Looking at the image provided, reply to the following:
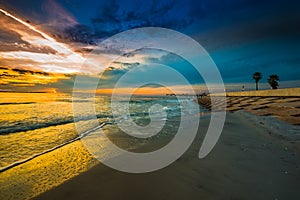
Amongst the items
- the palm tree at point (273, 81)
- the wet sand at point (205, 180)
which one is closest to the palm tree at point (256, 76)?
the palm tree at point (273, 81)

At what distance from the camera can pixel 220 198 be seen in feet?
8.50

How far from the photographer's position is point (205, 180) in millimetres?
3203

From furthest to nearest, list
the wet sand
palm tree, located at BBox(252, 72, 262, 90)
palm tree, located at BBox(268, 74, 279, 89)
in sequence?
palm tree, located at BBox(252, 72, 262, 90), palm tree, located at BBox(268, 74, 279, 89), the wet sand

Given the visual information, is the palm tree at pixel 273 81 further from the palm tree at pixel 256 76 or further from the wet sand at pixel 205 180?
the wet sand at pixel 205 180

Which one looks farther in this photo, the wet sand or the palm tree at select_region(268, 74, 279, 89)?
the palm tree at select_region(268, 74, 279, 89)

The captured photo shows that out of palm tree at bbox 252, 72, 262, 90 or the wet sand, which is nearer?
the wet sand

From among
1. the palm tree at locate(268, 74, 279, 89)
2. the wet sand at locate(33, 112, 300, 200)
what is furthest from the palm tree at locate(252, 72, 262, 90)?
the wet sand at locate(33, 112, 300, 200)

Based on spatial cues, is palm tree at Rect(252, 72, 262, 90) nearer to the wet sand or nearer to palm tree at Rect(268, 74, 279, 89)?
palm tree at Rect(268, 74, 279, 89)

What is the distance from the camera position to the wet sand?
273 cm

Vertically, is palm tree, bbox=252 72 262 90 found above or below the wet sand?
above

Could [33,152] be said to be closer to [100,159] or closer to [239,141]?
[100,159]

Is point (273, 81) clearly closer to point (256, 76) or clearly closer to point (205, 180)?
point (256, 76)

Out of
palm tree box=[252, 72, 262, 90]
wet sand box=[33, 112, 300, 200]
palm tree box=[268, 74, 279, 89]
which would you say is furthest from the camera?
palm tree box=[252, 72, 262, 90]

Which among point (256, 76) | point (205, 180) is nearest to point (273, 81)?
point (256, 76)
